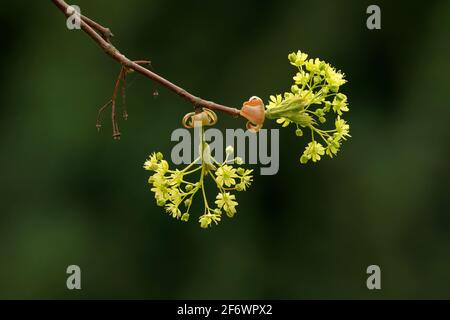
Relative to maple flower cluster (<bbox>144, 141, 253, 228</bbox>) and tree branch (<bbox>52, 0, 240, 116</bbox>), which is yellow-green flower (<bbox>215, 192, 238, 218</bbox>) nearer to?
maple flower cluster (<bbox>144, 141, 253, 228</bbox>)

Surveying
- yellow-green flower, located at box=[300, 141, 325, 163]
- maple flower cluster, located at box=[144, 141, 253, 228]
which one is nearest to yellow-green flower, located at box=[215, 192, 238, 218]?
maple flower cluster, located at box=[144, 141, 253, 228]

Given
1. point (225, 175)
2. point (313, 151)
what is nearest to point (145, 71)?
point (225, 175)

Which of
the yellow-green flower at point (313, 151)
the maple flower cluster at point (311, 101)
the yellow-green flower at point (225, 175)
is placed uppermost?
the maple flower cluster at point (311, 101)

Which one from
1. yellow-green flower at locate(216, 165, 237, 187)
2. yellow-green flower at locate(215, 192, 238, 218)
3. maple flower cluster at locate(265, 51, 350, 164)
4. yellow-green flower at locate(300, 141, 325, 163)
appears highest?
maple flower cluster at locate(265, 51, 350, 164)

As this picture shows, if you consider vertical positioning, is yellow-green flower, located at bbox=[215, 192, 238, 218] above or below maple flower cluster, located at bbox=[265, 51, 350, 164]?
below

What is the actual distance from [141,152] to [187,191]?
3752 mm

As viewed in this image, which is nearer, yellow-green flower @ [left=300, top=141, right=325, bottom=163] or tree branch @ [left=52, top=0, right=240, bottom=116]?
tree branch @ [left=52, top=0, right=240, bottom=116]

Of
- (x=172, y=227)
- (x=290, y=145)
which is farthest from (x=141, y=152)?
(x=290, y=145)

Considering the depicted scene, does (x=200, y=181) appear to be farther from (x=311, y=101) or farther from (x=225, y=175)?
(x=311, y=101)

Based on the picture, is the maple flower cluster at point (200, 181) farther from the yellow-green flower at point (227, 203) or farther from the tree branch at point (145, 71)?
the tree branch at point (145, 71)

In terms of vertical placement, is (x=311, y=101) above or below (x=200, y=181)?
above

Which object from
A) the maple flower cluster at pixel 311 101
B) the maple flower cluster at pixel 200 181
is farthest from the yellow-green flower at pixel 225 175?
the maple flower cluster at pixel 311 101

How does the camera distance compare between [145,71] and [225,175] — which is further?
[225,175]

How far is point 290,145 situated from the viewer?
6031 millimetres
